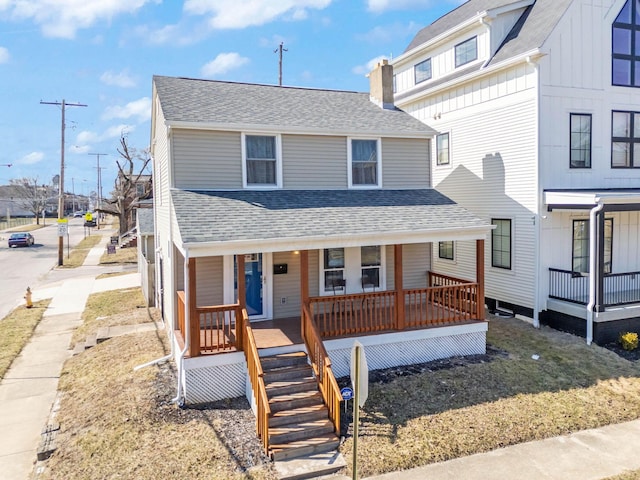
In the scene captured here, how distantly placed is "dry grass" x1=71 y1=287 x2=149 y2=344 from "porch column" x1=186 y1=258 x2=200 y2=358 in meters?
6.47

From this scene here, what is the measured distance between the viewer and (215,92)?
44.0ft

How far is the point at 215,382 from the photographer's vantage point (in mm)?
9086

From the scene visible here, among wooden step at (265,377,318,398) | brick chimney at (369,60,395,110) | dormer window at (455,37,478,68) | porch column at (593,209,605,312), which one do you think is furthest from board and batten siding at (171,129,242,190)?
dormer window at (455,37,478,68)

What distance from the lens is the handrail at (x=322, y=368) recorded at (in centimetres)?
790

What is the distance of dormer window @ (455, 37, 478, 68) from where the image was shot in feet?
52.1

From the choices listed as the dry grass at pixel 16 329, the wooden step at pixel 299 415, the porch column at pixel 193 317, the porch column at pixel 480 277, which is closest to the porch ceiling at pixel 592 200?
the porch column at pixel 480 277

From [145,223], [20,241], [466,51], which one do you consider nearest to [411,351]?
[466,51]

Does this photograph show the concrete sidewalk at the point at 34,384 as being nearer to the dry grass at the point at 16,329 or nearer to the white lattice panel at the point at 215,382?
the dry grass at the point at 16,329

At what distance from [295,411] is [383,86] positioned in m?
10.7

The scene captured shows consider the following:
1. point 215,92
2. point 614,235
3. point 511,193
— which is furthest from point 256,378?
point 614,235

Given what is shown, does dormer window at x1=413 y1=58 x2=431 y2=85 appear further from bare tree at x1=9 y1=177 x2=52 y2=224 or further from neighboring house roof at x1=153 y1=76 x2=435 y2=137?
bare tree at x1=9 y1=177 x2=52 y2=224

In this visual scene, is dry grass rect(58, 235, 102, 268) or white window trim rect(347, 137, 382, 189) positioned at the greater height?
white window trim rect(347, 137, 382, 189)

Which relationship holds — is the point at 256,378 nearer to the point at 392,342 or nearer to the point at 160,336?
the point at 392,342

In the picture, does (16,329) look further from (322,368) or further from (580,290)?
(580,290)
